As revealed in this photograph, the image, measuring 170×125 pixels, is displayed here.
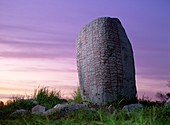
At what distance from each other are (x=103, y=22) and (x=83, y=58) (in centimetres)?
134

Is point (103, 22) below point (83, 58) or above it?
above

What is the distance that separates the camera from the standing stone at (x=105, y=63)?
13484 millimetres

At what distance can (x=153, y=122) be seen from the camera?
4969mm

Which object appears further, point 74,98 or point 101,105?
point 74,98

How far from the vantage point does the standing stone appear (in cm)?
1348

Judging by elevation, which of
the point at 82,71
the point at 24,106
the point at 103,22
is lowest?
the point at 24,106

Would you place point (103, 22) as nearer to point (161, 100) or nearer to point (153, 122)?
point (161, 100)

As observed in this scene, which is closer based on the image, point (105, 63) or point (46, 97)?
point (105, 63)

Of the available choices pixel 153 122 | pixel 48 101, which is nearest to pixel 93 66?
pixel 48 101

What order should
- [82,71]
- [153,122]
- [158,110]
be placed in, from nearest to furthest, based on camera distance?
[153,122] → [158,110] → [82,71]

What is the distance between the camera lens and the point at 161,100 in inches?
583

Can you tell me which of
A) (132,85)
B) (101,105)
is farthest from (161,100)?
(101,105)

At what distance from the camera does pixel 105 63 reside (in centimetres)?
1355

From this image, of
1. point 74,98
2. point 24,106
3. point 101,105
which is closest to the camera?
point 101,105
